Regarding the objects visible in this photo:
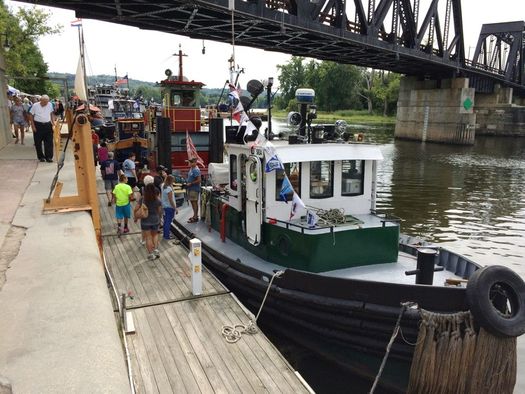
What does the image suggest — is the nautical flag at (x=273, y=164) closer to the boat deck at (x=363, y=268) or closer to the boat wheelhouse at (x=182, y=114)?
the boat deck at (x=363, y=268)

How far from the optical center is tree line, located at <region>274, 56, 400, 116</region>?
94.5 meters

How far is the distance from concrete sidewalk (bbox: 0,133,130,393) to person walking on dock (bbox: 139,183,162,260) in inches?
44.4

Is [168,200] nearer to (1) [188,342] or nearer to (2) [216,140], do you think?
(1) [188,342]

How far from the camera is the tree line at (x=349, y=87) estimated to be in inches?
3722

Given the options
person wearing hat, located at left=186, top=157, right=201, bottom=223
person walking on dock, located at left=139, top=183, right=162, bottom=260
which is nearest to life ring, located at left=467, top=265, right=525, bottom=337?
person walking on dock, located at left=139, top=183, right=162, bottom=260

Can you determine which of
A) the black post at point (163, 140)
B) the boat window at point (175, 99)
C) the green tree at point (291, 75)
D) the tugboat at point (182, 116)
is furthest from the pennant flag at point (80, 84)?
the green tree at point (291, 75)

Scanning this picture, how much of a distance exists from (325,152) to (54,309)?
16.9 ft

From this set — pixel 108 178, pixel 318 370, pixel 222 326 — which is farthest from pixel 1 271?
pixel 108 178

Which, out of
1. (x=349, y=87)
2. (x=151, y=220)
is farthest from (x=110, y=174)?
(x=349, y=87)

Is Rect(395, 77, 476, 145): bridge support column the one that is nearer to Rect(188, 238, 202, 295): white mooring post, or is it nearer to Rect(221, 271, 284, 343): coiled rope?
Rect(188, 238, 202, 295): white mooring post

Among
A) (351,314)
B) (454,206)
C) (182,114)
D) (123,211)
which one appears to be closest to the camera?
(351,314)

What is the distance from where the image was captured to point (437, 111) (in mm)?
50812

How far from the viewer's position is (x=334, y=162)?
317 inches

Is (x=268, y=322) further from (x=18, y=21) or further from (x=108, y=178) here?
A: (x=18, y=21)
